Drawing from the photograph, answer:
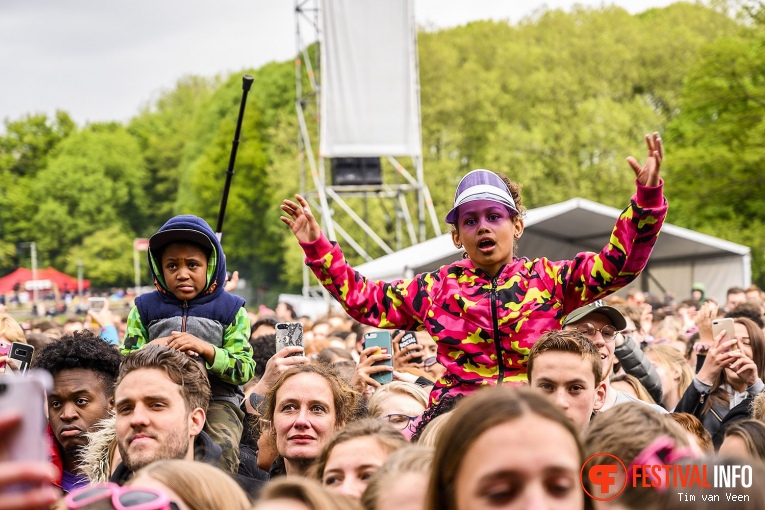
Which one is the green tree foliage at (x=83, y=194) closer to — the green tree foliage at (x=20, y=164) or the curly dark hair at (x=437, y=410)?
the green tree foliage at (x=20, y=164)

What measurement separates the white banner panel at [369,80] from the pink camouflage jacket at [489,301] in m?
22.5

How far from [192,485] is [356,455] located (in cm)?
74

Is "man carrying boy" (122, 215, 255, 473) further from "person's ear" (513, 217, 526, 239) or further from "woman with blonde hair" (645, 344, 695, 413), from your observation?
"woman with blonde hair" (645, 344, 695, 413)

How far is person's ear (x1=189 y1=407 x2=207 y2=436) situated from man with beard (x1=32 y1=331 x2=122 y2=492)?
77 centimetres

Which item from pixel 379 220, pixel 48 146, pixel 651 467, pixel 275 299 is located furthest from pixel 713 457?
pixel 48 146

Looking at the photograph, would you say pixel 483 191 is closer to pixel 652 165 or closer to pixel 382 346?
pixel 652 165

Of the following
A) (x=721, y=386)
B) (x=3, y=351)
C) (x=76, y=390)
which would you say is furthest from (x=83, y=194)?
(x=721, y=386)

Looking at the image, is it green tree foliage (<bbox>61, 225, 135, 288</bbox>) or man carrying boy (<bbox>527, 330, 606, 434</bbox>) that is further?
green tree foliage (<bbox>61, 225, 135, 288</bbox>)

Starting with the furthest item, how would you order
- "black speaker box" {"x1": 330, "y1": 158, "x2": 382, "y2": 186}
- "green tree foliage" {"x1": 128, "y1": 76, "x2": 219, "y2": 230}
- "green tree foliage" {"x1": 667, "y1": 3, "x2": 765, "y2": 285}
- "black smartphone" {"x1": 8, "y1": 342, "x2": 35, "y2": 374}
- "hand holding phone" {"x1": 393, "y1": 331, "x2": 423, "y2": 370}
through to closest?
"green tree foliage" {"x1": 128, "y1": 76, "x2": 219, "y2": 230} < "black speaker box" {"x1": 330, "y1": 158, "x2": 382, "y2": 186} < "green tree foliage" {"x1": 667, "y1": 3, "x2": 765, "y2": 285} < "hand holding phone" {"x1": 393, "y1": 331, "x2": 423, "y2": 370} < "black smartphone" {"x1": 8, "y1": 342, "x2": 35, "y2": 374}

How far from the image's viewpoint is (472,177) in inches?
192

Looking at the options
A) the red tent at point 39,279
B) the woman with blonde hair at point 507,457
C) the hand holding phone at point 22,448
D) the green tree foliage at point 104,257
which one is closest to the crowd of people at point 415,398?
the woman with blonde hair at point 507,457

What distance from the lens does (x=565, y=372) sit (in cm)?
432

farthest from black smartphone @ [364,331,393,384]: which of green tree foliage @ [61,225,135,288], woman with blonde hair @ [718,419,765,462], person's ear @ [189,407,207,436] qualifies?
green tree foliage @ [61,225,135,288]

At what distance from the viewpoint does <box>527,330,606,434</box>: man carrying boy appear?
4312mm
